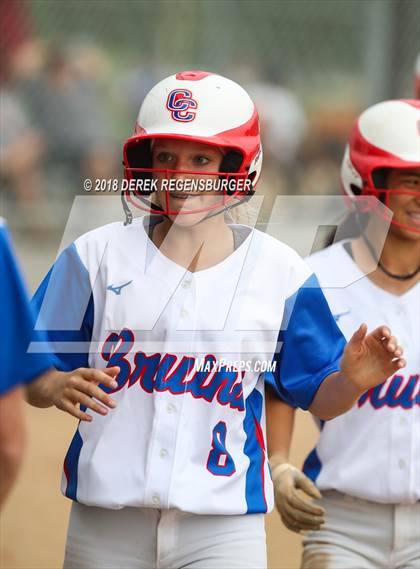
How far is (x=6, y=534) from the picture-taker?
553 cm

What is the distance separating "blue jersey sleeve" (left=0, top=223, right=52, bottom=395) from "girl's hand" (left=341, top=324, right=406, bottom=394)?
44.1 inches

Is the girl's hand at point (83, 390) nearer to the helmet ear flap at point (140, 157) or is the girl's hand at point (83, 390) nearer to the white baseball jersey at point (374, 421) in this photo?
the helmet ear flap at point (140, 157)

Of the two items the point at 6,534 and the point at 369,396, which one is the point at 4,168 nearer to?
the point at 6,534

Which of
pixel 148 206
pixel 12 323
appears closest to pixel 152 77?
pixel 148 206

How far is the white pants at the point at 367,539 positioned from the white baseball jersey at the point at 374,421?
5cm

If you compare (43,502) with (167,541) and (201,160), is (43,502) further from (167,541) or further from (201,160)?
(201,160)

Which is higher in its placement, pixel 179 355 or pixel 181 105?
pixel 181 105

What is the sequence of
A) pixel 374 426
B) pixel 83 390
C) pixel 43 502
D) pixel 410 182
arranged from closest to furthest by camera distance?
pixel 83 390 < pixel 374 426 < pixel 410 182 < pixel 43 502

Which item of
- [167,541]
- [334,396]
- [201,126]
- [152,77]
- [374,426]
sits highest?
[201,126]

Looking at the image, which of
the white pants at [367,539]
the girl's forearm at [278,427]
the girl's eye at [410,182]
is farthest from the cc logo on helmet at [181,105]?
the white pants at [367,539]

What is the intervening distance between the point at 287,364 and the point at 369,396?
0.56m

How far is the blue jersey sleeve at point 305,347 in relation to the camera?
10.4 feet

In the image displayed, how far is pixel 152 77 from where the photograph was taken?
9172mm

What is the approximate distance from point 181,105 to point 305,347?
2.32ft
